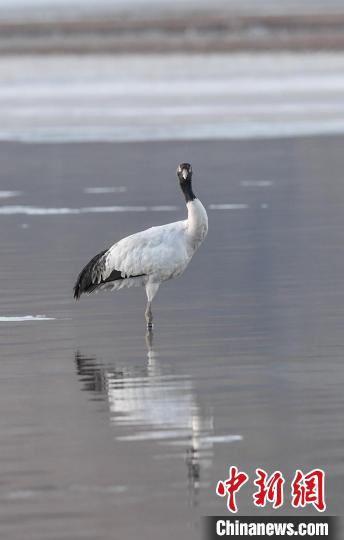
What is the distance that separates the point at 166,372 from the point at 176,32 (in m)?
68.0

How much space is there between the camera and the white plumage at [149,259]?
46.5 feet

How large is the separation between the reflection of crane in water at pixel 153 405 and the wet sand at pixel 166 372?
14 mm

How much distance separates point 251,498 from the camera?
28.6 ft

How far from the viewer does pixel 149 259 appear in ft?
46.5

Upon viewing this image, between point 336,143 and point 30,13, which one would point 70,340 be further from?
point 30,13

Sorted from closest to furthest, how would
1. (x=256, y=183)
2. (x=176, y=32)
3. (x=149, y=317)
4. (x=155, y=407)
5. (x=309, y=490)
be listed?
1. (x=309, y=490)
2. (x=155, y=407)
3. (x=149, y=317)
4. (x=256, y=183)
5. (x=176, y=32)

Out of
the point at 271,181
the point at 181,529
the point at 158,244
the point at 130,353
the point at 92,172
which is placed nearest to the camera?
the point at 181,529

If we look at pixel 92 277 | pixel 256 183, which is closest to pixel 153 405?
pixel 92 277

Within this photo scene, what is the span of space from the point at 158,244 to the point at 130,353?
1.50 metres

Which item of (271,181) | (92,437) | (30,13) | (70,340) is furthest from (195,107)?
(30,13)

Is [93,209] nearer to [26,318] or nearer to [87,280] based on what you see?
[26,318]

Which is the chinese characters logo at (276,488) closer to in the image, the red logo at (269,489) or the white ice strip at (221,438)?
the red logo at (269,489)

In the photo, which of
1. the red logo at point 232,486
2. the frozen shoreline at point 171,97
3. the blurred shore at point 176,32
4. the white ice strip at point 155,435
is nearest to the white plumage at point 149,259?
the white ice strip at point 155,435

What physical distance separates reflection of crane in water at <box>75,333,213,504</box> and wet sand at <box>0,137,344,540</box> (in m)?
0.01
